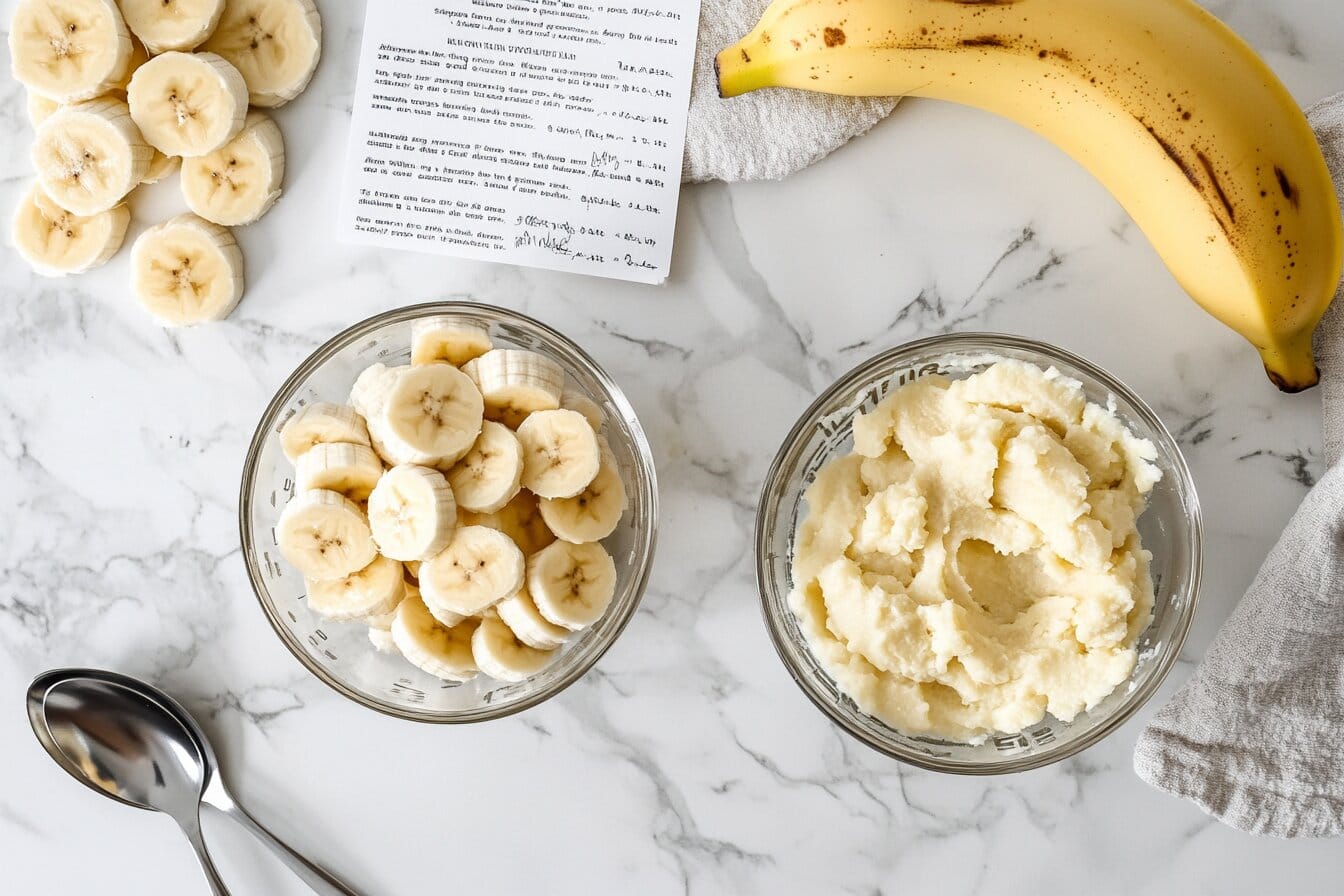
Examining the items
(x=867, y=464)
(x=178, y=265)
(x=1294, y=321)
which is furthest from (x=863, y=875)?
(x=178, y=265)

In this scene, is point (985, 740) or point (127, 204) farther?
point (127, 204)

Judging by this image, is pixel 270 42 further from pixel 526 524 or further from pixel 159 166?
pixel 526 524

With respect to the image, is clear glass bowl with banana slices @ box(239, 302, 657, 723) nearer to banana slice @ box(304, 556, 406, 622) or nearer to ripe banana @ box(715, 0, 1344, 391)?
banana slice @ box(304, 556, 406, 622)

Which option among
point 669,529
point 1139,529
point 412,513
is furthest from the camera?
point 669,529

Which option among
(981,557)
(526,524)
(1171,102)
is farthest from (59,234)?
(1171,102)

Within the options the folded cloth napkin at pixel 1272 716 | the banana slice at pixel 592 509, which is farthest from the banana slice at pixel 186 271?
the folded cloth napkin at pixel 1272 716

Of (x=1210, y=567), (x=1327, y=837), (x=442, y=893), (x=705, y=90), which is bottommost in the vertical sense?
(x=442, y=893)

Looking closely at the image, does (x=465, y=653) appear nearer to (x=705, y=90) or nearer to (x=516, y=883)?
(x=516, y=883)
